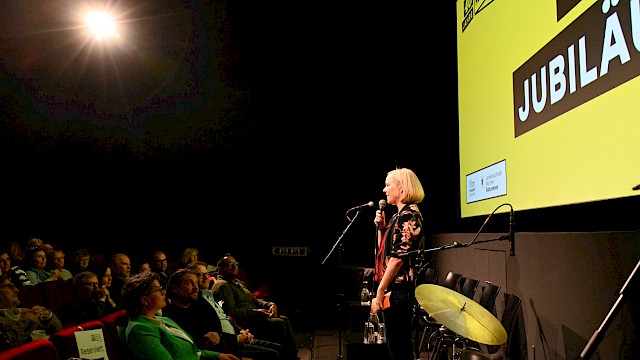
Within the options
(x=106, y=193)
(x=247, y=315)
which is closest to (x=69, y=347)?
(x=247, y=315)

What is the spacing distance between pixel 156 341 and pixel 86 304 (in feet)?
3.44

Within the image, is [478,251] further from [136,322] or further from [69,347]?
[69,347]

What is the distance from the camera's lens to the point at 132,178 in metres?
7.54

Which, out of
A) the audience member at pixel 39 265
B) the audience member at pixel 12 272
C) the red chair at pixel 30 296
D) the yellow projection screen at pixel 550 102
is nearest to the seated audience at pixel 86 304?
the red chair at pixel 30 296

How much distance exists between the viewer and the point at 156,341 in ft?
8.05

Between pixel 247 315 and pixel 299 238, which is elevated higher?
pixel 299 238

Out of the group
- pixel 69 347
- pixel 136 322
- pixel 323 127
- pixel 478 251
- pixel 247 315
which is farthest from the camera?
pixel 323 127

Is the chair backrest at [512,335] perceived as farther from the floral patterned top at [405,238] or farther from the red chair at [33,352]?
the red chair at [33,352]

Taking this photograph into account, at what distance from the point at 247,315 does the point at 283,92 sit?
3.68m

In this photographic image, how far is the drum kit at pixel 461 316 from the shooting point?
203 centimetres

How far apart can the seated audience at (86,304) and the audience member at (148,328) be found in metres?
0.81

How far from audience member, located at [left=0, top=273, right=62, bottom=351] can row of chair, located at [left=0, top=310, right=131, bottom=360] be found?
0.17 meters

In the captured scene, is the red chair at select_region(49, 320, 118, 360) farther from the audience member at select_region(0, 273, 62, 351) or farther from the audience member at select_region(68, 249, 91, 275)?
the audience member at select_region(68, 249, 91, 275)

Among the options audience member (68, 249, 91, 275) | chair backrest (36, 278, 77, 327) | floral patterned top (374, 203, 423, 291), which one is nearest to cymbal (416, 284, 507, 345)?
floral patterned top (374, 203, 423, 291)
